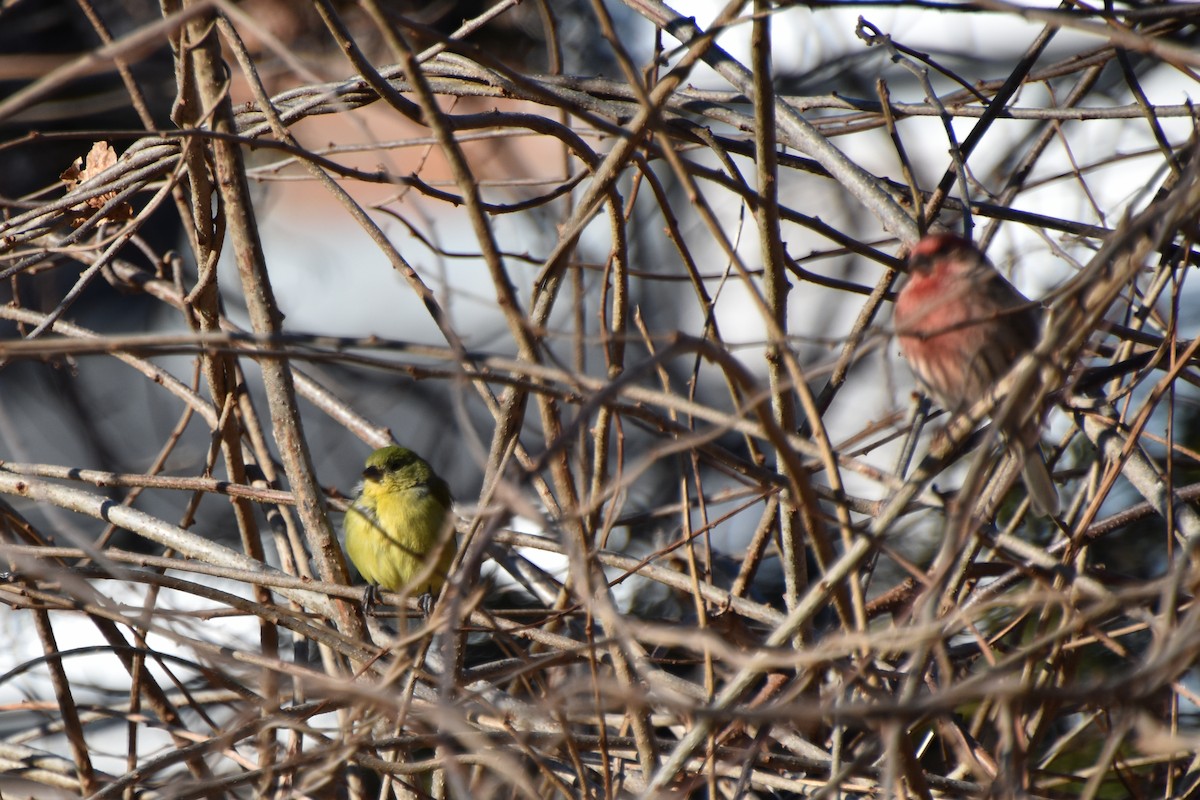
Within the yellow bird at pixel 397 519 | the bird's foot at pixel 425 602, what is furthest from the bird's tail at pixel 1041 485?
the yellow bird at pixel 397 519

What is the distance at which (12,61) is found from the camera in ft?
7.11

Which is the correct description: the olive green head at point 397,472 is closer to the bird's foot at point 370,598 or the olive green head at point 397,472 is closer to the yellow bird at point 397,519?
the yellow bird at point 397,519

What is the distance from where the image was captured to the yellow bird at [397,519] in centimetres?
524

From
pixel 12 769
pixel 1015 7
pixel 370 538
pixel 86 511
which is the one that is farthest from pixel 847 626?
pixel 370 538

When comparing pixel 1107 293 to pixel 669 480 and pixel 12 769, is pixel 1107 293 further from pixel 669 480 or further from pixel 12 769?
pixel 669 480

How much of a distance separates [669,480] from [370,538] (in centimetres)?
211

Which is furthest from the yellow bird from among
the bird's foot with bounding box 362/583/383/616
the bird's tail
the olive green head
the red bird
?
the bird's tail

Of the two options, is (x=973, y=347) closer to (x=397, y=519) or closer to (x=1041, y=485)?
(x=1041, y=485)

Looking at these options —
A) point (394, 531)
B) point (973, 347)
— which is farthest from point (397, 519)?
point (973, 347)

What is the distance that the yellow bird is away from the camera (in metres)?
5.24

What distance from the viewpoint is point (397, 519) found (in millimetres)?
5383

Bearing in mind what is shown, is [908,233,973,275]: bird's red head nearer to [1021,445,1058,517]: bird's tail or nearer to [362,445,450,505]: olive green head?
[1021,445,1058,517]: bird's tail

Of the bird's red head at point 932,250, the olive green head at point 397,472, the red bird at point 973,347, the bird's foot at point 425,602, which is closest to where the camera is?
the bird's red head at point 932,250

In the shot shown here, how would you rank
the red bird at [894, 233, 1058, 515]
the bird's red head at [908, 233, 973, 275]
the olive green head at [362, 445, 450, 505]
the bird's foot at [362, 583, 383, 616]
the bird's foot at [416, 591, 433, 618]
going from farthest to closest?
1. the olive green head at [362, 445, 450, 505]
2. the bird's foot at [416, 591, 433, 618]
3. the red bird at [894, 233, 1058, 515]
4. the bird's foot at [362, 583, 383, 616]
5. the bird's red head at [908, 233, 973, 275]
